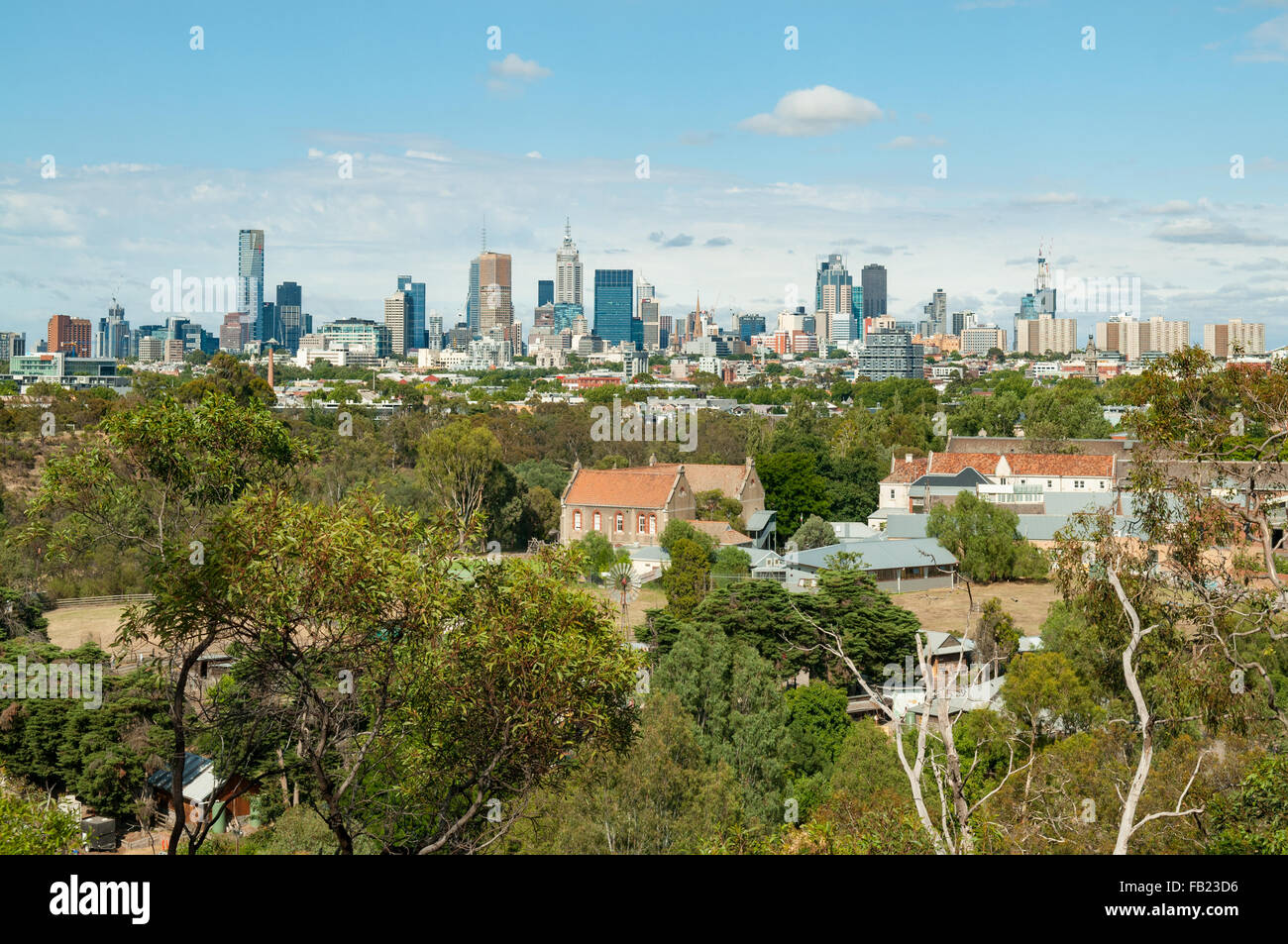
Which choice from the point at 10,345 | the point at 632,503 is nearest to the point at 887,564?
the point at 632,503

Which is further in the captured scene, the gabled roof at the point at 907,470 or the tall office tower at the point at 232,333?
the tall office tower at the point at 232,333

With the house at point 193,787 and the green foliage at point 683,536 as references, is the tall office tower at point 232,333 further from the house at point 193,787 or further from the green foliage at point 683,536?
the house at point 193,787

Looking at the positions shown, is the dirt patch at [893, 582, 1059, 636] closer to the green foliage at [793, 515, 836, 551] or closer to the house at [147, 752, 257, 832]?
the green foliage at [793, 515, 836, 551]

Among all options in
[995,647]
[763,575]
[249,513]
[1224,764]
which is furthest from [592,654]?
[763,575]

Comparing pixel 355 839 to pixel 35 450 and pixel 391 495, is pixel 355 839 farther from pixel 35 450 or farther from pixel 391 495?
pixel 35 450

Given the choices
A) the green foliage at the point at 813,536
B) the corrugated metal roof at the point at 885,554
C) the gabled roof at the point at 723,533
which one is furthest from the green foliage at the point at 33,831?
the green foliage at the point at 813,536
